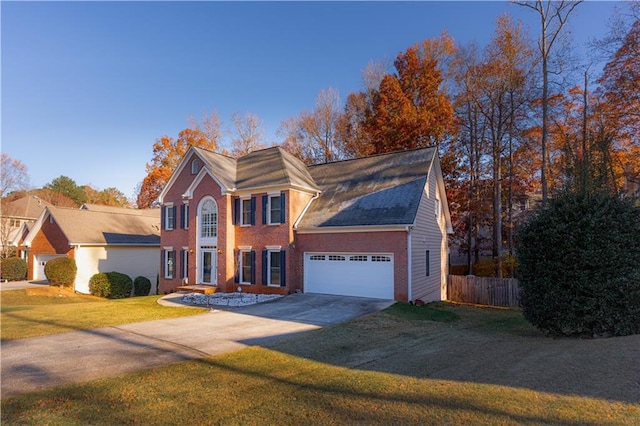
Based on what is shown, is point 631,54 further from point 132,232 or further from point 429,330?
point 132,232

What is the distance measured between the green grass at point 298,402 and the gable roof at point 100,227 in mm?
24363

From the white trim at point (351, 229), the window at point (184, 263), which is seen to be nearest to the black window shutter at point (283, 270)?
the white trim at point (351, 229)

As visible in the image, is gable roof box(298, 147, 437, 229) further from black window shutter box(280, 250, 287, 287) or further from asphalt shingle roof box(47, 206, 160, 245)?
asphalt shingle roof box(47, 206, 160, 245)

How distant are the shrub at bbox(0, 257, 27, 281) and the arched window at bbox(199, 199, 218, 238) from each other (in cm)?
2204

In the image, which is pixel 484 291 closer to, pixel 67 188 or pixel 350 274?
pixel 350 274

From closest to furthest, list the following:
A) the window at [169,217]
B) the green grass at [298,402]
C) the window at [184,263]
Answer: the green grass at [298,402] < the window at [184,263] < the window at [169,217]

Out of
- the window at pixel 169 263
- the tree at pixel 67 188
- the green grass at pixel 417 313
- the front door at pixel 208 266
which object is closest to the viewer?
the green grass at pixel 417 313

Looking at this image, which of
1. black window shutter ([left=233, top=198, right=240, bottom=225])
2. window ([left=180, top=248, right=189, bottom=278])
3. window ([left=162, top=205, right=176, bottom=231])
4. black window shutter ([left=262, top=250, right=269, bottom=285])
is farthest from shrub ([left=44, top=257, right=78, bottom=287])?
black window shutter ([left=262, top=250, right=269, bottom=285])

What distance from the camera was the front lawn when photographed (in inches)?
202

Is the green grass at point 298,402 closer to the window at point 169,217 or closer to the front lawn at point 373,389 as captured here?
the front lawn at point 373,389

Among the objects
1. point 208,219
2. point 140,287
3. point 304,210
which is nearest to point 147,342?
point 304,210

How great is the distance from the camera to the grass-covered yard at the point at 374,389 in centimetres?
514

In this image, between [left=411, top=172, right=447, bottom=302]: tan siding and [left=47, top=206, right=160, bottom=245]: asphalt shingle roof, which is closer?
[left=411, top=172, right=447, bottom=302]: tan siding

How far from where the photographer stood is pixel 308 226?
61.7 feet
